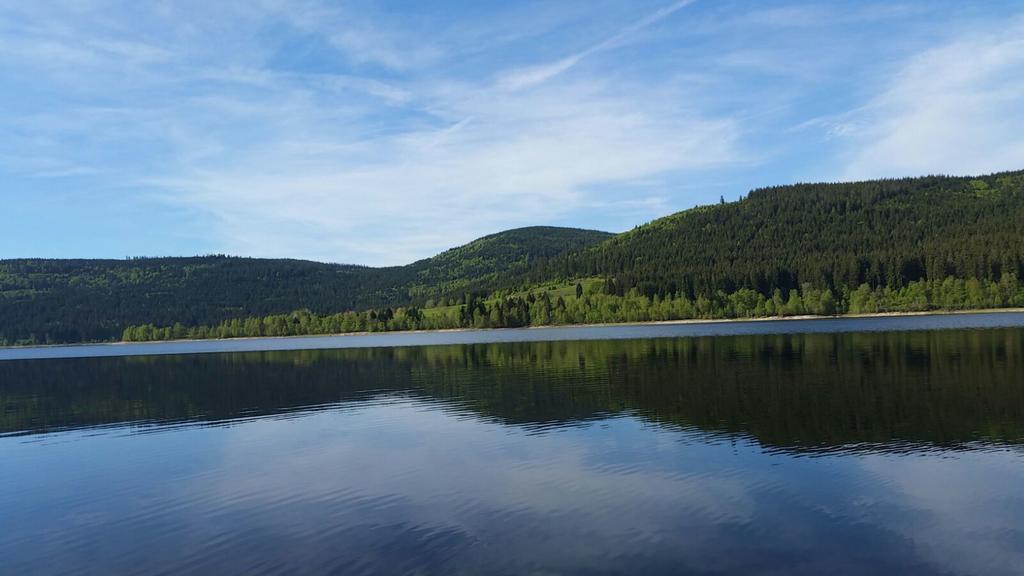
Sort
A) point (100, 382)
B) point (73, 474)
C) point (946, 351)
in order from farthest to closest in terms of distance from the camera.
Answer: point (100, 382)
point (946, 351)
point (73, 474)

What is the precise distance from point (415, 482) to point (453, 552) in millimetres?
11491

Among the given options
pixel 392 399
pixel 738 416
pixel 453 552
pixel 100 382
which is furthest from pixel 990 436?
pixel 100 382

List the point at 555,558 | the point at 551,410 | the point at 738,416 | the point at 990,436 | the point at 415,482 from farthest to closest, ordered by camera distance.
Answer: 1. the point at 551,410
2. the point at 738,416
3. the point at 990,436
4. the point at 415,482
5. the point at 555,558

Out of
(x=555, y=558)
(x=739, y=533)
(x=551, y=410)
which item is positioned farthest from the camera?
(x=551, y=410)

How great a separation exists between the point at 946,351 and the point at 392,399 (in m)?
67.5

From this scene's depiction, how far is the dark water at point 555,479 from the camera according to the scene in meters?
23.8

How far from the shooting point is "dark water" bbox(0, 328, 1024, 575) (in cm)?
2380

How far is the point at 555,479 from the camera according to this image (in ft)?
112

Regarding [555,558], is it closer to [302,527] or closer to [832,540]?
[832,540]

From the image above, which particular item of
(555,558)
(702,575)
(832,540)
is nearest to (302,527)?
(555,558)

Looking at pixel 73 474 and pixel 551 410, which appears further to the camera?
pixel 551 410

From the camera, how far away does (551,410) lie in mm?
57188

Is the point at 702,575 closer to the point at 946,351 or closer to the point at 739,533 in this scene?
the point at 739,533

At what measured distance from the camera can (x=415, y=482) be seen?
35406 millimetres
